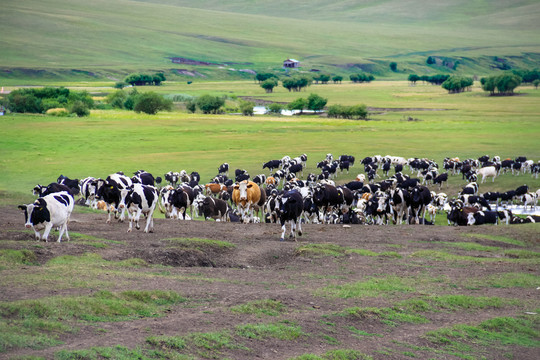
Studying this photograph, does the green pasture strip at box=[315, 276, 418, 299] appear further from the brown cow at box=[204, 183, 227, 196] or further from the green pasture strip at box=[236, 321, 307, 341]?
the brown cow at box=[204, 183, 227, 196]

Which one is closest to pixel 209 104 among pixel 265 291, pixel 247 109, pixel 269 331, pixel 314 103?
pixel 247 109

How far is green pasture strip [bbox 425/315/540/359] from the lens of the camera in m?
13.4

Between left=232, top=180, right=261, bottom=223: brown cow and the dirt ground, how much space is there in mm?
2515

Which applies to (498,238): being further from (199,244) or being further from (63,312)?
(63,312)

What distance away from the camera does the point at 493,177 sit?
4534 centimetres

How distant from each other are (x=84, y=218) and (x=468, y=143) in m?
43.6

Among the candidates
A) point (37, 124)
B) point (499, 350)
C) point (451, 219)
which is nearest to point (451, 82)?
point (37, 124)

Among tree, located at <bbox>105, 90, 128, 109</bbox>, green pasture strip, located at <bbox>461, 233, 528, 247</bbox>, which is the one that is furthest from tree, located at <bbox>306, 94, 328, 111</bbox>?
green pasture strip, located at <bbox>461, 233, 528, 247</bbox>

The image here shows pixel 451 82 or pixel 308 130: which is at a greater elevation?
pixel 451 82

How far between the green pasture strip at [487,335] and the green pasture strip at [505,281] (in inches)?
105

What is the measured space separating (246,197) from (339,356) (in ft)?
57.7

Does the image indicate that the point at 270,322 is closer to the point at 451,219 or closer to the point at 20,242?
the point at 20,242

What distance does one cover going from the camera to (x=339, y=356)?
11.8 metres

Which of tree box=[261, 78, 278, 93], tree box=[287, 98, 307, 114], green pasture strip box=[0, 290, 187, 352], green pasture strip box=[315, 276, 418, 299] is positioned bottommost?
green pasture strip box=[315, 276, 418, 299]
